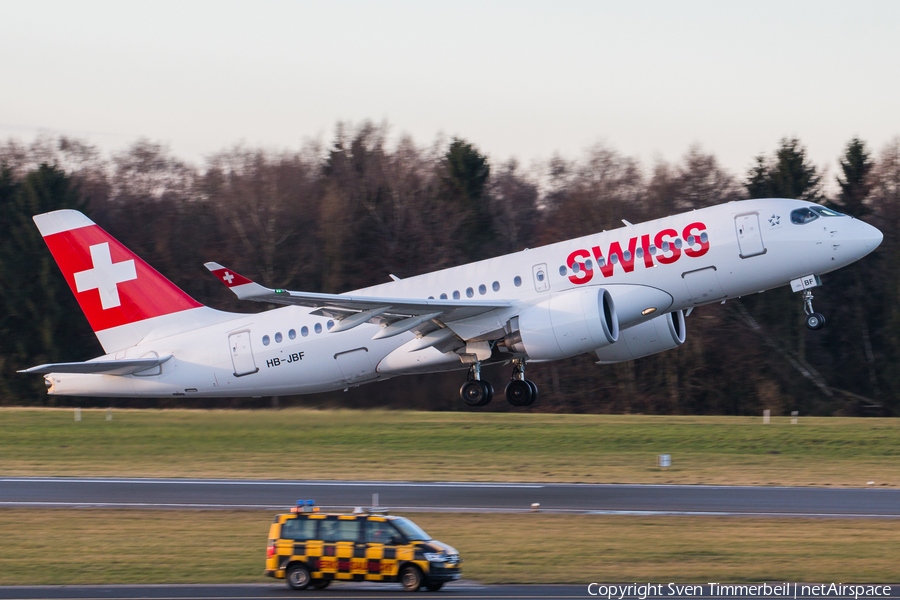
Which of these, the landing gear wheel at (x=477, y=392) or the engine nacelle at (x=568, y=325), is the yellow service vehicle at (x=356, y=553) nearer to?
A: the engine nacelle at (x=568, y=325)

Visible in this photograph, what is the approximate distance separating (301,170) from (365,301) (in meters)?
48.3

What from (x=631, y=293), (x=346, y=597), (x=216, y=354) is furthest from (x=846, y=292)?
(x=346, y=597)

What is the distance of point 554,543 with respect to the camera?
23.1 m

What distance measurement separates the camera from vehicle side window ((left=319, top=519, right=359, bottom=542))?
19.4 m

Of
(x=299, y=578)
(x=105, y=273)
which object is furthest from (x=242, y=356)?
(x=299, y=578)

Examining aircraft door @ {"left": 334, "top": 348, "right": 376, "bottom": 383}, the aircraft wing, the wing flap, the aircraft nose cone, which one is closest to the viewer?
the wing flap

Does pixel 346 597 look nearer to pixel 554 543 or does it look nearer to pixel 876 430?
pixel 554 543

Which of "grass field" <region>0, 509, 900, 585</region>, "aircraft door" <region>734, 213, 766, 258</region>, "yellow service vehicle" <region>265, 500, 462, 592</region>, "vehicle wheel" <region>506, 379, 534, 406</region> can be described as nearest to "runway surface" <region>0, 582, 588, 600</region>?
"yellow service vehicle" <region>265, 500, 462, 592</region>

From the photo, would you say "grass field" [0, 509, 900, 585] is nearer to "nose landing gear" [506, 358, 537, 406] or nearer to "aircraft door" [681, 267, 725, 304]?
"nose landing gear" [506, 358, 537, 406]

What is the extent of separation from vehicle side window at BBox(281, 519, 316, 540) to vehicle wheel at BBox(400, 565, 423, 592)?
2.00 m

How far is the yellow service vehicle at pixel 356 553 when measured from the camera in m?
19.0

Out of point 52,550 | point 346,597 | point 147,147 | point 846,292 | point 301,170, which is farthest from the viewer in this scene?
point 147,147

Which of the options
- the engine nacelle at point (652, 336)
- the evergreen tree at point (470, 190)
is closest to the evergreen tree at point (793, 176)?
the evergreen tree at point (470, 190)

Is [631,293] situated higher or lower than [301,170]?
lower
